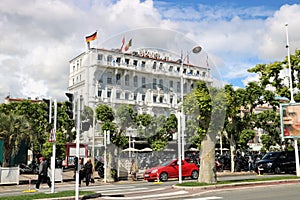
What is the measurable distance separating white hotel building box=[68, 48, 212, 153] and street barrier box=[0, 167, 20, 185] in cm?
2079

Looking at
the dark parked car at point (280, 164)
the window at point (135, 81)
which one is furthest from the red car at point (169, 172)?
the window at point (135, 81)

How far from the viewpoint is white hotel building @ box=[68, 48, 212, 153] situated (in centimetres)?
618

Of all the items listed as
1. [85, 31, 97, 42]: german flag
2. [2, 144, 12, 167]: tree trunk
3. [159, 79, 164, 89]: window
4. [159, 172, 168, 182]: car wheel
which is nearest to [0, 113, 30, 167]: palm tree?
[2, 144, 12, 167]: tree trunk

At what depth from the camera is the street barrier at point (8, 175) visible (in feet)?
80.0

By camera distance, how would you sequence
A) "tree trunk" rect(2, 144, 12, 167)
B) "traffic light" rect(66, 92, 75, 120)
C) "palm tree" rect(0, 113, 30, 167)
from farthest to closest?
"tree trunk" rect(2, 144, 12, 167) < "palm tree" rect(0, 113, 30, 167) < "traffic light" rect(66, 92, 75, 120)

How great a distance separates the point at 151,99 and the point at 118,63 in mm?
958

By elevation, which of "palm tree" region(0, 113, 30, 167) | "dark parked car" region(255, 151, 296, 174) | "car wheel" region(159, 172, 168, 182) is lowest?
"car wheel" region(159, 172, 168, 182)

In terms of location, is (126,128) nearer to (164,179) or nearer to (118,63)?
(118,63)

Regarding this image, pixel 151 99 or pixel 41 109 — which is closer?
pixel 151 99

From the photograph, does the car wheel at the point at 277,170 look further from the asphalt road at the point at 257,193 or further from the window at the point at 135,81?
the window at the point at 135,81

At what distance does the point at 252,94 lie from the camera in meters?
30.6

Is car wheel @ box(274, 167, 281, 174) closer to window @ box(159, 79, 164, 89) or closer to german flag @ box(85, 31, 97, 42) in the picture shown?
german flag @ box(85, 31, 97, 42)

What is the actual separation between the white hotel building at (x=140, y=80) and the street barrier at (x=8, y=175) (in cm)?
2079

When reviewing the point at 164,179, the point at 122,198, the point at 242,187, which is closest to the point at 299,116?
the point at 242,187
